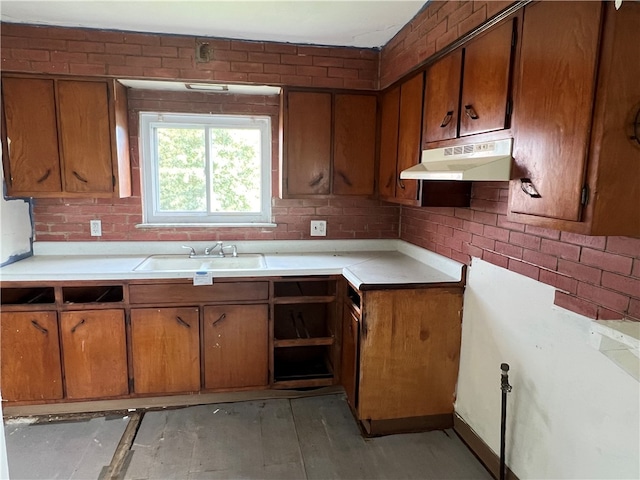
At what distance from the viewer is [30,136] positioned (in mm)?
2426

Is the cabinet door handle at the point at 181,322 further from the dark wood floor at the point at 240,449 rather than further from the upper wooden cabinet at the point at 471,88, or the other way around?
the upper wooden cabinet at the point at 471,88

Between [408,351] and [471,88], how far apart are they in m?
1.37

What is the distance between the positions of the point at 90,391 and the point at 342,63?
2.64 meters

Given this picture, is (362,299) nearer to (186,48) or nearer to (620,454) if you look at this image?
(620,454)

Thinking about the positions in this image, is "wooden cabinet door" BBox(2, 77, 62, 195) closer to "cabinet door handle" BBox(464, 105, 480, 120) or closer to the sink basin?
the sink basin

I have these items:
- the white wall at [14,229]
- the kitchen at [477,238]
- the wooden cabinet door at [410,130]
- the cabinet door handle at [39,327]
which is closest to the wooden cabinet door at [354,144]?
the kitchen at [477,238]

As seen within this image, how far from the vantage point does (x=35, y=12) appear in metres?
2.23

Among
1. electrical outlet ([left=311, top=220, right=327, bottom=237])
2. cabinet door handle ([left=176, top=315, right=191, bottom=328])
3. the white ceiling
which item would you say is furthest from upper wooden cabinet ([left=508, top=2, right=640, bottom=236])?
cabinet door handle ([left=176, top=315, right=191, bottom=328])

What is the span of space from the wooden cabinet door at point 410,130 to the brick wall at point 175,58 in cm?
51

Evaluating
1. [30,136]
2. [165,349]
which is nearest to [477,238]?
[165,349]

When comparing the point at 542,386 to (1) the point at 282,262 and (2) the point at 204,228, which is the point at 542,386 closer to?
(1) the point at 282,262

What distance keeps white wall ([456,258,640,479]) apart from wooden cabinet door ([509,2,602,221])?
501 millimetres

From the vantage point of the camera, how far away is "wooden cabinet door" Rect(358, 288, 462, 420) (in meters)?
2.15

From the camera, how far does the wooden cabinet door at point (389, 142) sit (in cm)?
252
